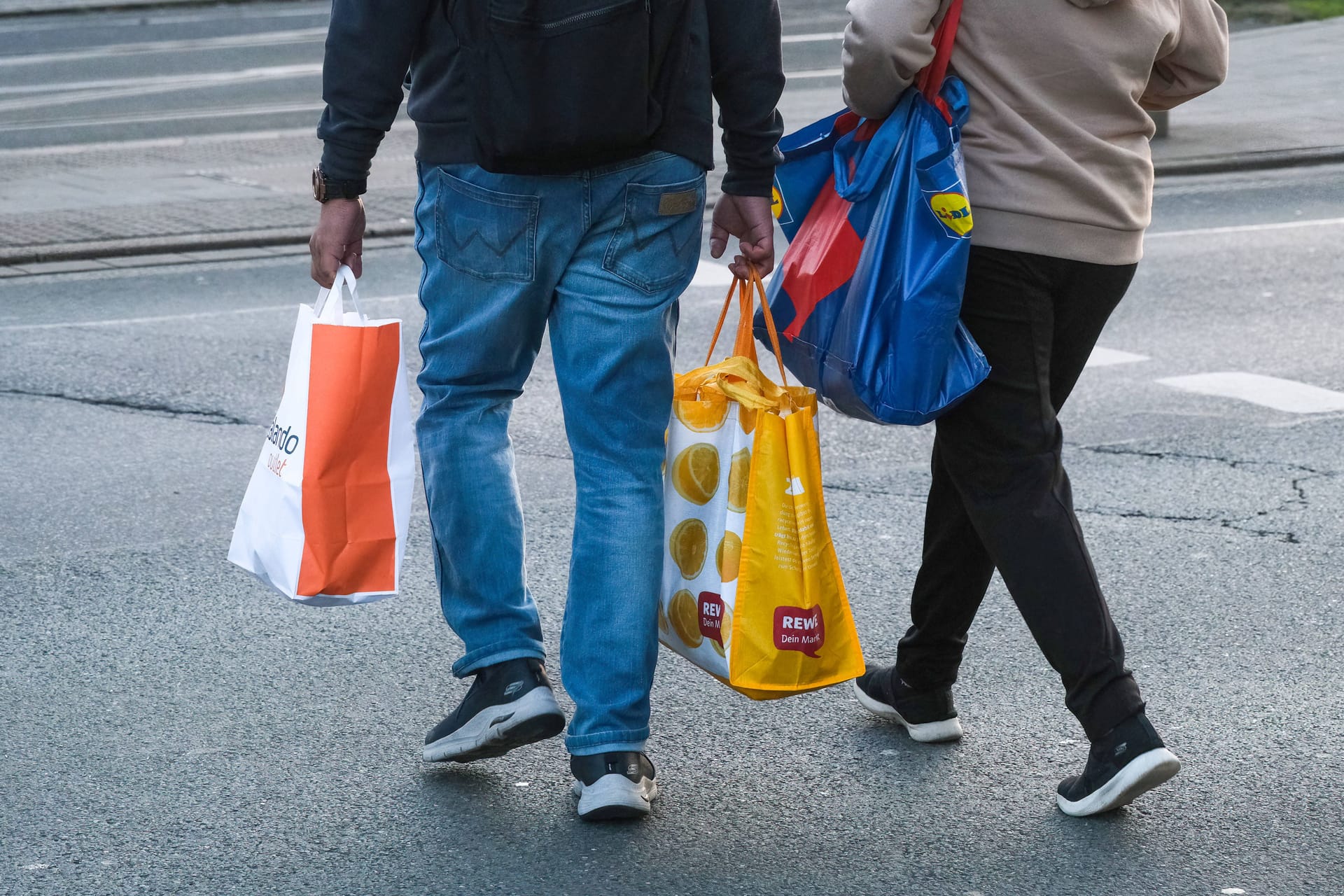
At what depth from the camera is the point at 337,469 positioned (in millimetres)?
2975

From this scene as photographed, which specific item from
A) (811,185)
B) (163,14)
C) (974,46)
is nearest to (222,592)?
(811,185)

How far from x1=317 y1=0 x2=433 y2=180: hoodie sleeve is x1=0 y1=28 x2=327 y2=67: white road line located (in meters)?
18.6

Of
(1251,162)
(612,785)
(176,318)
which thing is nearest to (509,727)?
(612,785)

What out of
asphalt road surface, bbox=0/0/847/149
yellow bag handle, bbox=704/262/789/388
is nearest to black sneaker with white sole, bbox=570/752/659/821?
yellow bag handle, bbox=704/262/789/388

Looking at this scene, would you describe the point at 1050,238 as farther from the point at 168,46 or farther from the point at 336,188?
the point at 168,46

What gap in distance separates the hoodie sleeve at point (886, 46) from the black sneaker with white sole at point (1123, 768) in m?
1.16

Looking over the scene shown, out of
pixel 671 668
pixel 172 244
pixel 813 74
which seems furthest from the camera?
pixel 813 74

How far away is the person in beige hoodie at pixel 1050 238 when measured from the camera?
2865 mm

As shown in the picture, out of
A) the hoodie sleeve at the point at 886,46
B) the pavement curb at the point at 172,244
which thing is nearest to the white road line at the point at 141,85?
the pavement curb at the point at 172,244

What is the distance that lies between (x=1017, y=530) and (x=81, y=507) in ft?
10.4

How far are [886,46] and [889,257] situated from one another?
35cm

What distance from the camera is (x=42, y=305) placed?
27.1 feet

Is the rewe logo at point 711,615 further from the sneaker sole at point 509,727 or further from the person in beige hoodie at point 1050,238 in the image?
the person in beige hoodie at point 1050,238

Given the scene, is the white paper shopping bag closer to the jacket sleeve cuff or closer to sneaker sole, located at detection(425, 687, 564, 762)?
sneaker sole, located at detection(425, 687, 564, 762)
